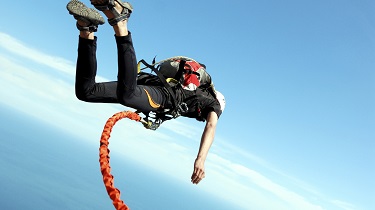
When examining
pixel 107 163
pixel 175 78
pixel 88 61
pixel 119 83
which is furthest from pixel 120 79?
pixel 175 78

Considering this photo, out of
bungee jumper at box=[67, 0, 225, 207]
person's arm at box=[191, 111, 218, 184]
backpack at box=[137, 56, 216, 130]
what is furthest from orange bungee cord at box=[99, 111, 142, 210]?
person's arm at box=[191, 111, 218, 184]

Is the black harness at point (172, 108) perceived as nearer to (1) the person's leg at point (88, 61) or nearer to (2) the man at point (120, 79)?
(2) the man at point (120, 79)

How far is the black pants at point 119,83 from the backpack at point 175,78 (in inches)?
13.6

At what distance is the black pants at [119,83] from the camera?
133 inches

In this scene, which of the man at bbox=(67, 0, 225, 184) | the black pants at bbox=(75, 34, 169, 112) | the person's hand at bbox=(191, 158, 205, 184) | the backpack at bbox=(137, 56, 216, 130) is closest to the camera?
the man at bbox=(67, 0, 225, 184)

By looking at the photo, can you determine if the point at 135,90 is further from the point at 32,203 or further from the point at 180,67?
the point at 32,203

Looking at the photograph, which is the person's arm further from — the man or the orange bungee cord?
the orange bungee cord

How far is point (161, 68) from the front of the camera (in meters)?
4.98

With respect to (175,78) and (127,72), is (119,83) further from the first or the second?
(175,78)

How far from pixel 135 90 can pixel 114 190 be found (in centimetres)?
111

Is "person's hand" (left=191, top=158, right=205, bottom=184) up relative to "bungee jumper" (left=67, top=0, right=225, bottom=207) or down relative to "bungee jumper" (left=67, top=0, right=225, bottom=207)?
down

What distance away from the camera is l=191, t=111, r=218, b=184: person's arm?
13.7 ft

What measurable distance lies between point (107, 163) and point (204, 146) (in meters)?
1.49

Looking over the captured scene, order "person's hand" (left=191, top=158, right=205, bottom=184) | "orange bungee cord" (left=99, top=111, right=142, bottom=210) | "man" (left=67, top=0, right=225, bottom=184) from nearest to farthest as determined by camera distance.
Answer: "orange bungee cord" (left=99, top=111, right=142, bottom=210) → "man" (left=67, top=0, right=225, bottom=184) → "person's hand" (left=191, top=158, right=205, bottom=184)
